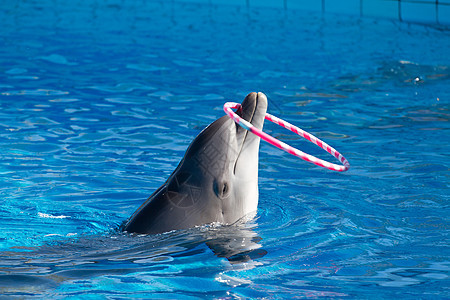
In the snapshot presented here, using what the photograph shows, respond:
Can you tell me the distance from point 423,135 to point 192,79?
3.92 meters

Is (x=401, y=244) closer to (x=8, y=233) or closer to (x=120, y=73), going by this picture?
(x=8, y=233)

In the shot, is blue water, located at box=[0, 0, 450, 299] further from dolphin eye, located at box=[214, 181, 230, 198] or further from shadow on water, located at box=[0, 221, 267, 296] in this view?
dolphin eye, located at box=[214, 181, 230, 198]

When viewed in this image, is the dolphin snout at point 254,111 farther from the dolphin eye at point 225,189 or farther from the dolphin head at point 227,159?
the dolphin eye at point 225,189

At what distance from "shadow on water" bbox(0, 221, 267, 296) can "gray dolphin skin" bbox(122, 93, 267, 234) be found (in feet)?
0.23

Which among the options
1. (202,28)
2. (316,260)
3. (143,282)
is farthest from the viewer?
(202,28)

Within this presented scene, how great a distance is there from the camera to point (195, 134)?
24.4ft

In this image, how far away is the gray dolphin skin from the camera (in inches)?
166

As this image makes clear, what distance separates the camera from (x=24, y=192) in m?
5.84

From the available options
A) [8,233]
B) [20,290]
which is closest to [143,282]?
[20,290]

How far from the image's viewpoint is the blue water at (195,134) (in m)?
3.90

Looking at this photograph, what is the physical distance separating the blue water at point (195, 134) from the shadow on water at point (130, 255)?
0.01 meters

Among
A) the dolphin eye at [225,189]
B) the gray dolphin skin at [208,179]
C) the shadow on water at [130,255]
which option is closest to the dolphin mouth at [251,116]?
the gray dolphin skin at [208,179]

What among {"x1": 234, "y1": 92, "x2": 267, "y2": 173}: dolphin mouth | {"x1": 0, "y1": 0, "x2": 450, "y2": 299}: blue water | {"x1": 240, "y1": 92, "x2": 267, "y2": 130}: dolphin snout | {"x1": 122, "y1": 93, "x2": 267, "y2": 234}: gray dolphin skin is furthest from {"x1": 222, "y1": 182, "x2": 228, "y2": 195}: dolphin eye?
{"x1": 240, "y1": 92, "x2": 267, "y2": 130}: dolphin snout

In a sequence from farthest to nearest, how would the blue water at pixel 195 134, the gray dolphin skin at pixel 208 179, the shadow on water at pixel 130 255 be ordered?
the gray dolphin skin at pixel 208 179 < the blue water at pixel 195 134 < the shadow on water at pixel 130 255
